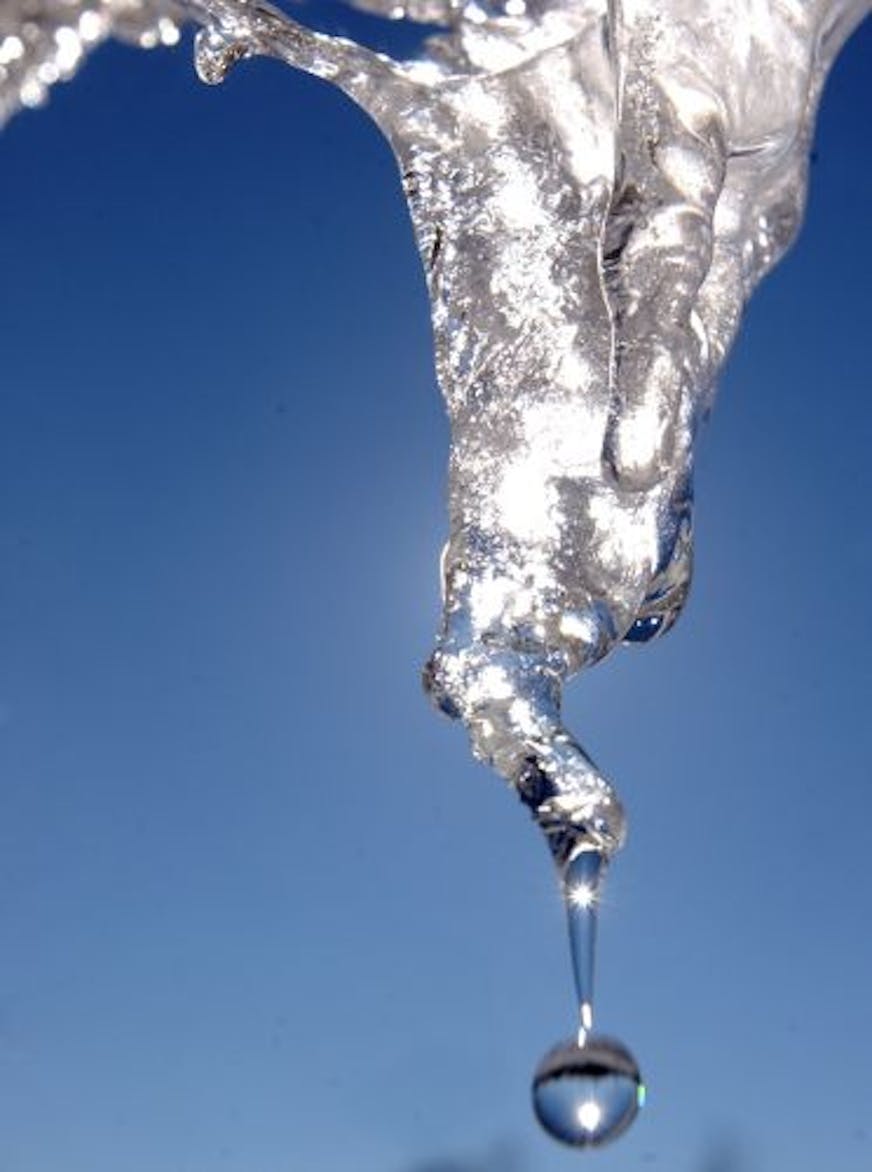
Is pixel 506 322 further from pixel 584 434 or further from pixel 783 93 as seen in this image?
pixel 783 93

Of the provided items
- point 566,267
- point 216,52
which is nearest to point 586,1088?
point 566,267

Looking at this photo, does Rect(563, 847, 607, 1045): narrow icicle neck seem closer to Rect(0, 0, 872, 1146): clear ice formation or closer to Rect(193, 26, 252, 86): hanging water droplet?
Rect(0, 0, 872, 1146): clear ice formation

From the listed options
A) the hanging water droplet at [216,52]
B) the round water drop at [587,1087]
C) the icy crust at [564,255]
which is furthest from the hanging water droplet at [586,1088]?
the hanging water droplet at [216,52]

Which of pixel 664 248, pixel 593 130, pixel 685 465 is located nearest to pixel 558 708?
pixel 685 465

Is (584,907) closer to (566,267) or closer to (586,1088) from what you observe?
(586,1088)

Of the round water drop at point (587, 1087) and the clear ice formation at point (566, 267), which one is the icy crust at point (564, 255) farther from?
the round water drop at point (587, 1087)

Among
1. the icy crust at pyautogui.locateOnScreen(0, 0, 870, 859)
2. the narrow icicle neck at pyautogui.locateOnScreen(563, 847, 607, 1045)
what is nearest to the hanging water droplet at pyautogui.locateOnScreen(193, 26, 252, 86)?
the icy crust at pyautogui.locateOnScreen(0, 0, 870, 859)
